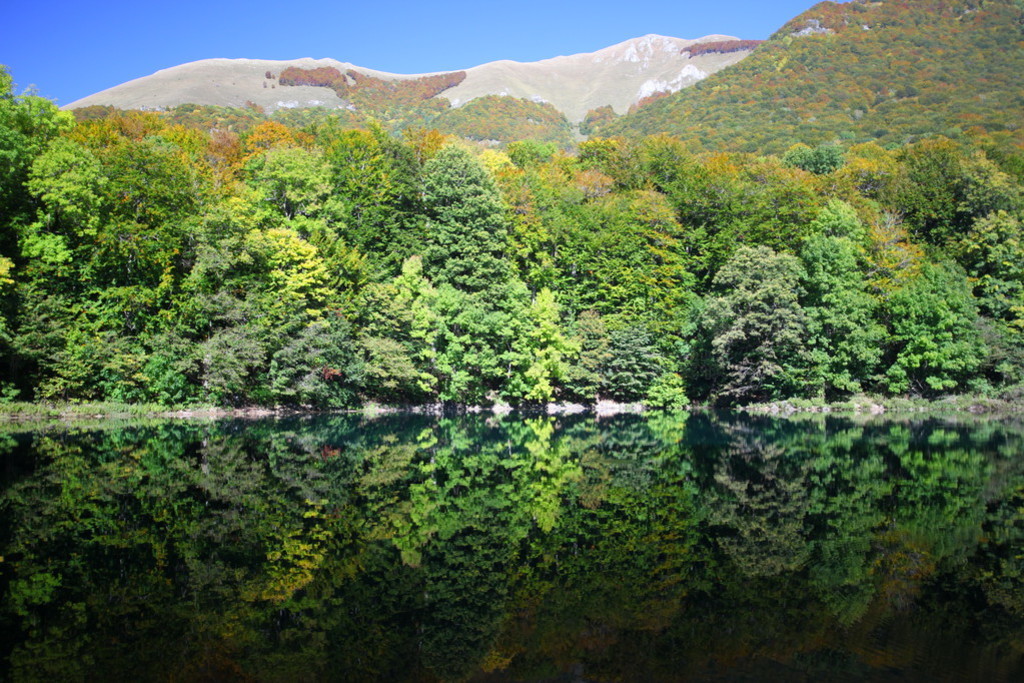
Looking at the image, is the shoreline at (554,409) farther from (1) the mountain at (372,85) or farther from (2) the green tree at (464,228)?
(1) the mountain at (372,85)

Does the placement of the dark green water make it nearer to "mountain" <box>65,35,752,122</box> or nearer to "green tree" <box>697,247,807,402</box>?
"green tree" <box>697,247,807,402</box>

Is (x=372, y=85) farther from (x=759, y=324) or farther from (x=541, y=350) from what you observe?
(x=759, y=324)

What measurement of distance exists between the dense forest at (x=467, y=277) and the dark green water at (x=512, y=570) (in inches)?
742

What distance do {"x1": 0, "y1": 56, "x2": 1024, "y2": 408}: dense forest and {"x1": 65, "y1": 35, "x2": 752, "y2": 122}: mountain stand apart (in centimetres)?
7121

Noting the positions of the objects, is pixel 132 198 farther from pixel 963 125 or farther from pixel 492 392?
pixel 963 125

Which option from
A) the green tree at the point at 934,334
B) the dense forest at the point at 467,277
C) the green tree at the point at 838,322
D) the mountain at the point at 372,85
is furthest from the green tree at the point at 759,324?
the mountain at the point at 372,85

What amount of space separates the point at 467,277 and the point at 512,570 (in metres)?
34.4

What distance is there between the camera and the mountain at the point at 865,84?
3260 inches

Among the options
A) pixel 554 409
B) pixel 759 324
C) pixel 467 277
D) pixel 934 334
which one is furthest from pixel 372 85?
pixel 934 334

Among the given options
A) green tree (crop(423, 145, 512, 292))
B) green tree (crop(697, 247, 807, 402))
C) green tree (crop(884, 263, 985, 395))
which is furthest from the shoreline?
green tree (crop(423, 145, 512, 292))

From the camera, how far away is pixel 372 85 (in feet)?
447

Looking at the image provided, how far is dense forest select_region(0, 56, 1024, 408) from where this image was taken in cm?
3669

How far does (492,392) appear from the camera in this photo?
44.9 m

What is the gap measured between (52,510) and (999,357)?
47523 mm
